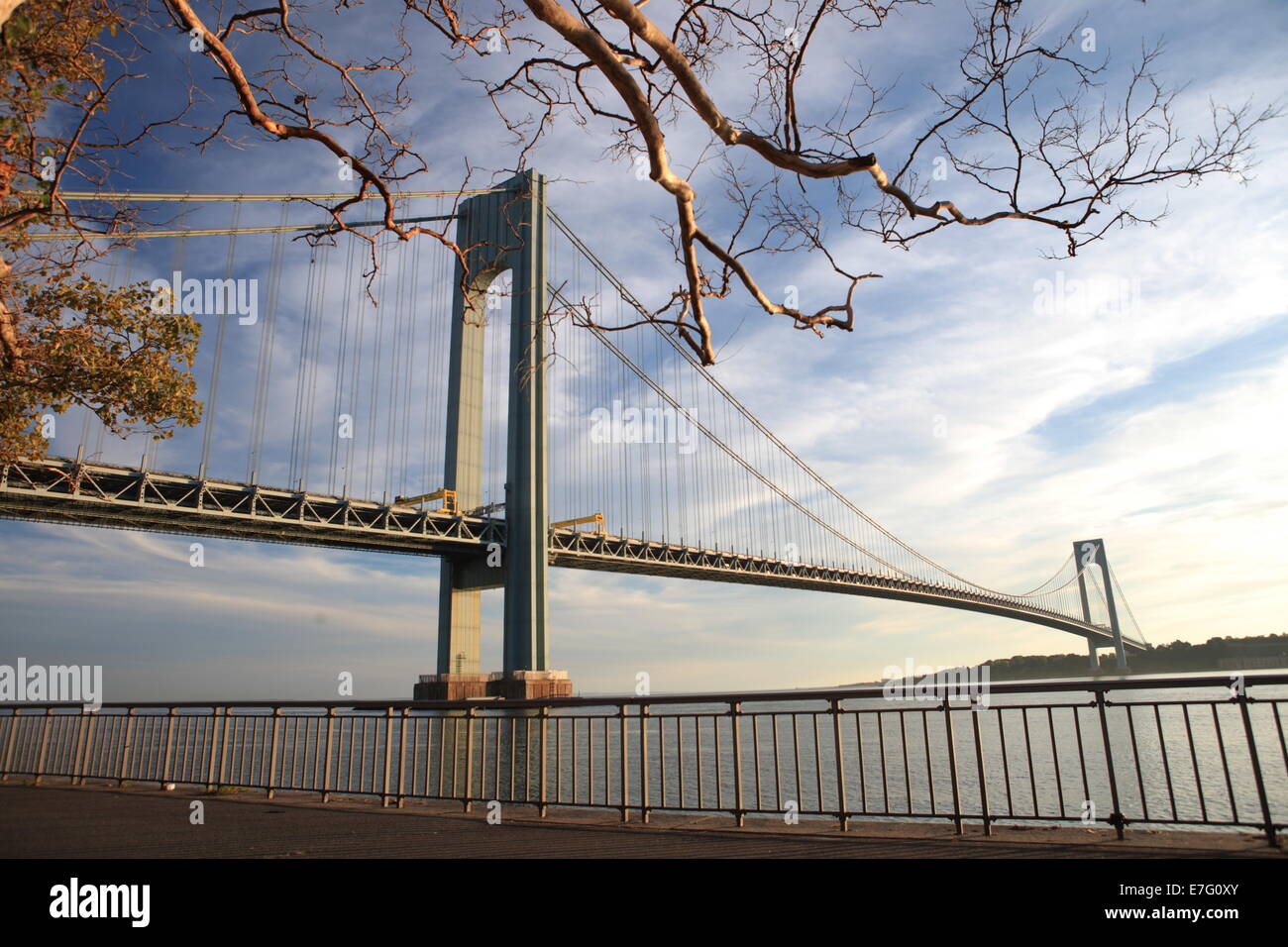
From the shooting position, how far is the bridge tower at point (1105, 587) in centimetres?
5353

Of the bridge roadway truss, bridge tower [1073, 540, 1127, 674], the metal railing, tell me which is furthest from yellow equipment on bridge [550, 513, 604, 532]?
bridge tower [1073, 540, 1127, 674]

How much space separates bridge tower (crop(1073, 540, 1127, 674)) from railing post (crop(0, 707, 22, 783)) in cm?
5864

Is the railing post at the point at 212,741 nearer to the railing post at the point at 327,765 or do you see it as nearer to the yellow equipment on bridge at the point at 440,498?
the railing post at the point at 327,765

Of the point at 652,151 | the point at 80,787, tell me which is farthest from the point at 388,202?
the point at 80,787

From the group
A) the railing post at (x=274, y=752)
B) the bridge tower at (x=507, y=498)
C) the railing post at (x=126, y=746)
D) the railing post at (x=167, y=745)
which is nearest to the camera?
the railing post at (x=274, y=752)

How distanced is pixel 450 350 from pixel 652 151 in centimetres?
3557

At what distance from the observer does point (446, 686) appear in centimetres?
3306

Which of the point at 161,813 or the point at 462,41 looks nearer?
the point at 462,41

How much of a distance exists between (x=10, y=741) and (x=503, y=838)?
7.99 metres

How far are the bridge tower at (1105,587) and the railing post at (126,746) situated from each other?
190 ft

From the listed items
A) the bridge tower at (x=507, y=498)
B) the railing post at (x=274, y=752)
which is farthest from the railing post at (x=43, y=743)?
the bridge tower at (x=507, y=498)
